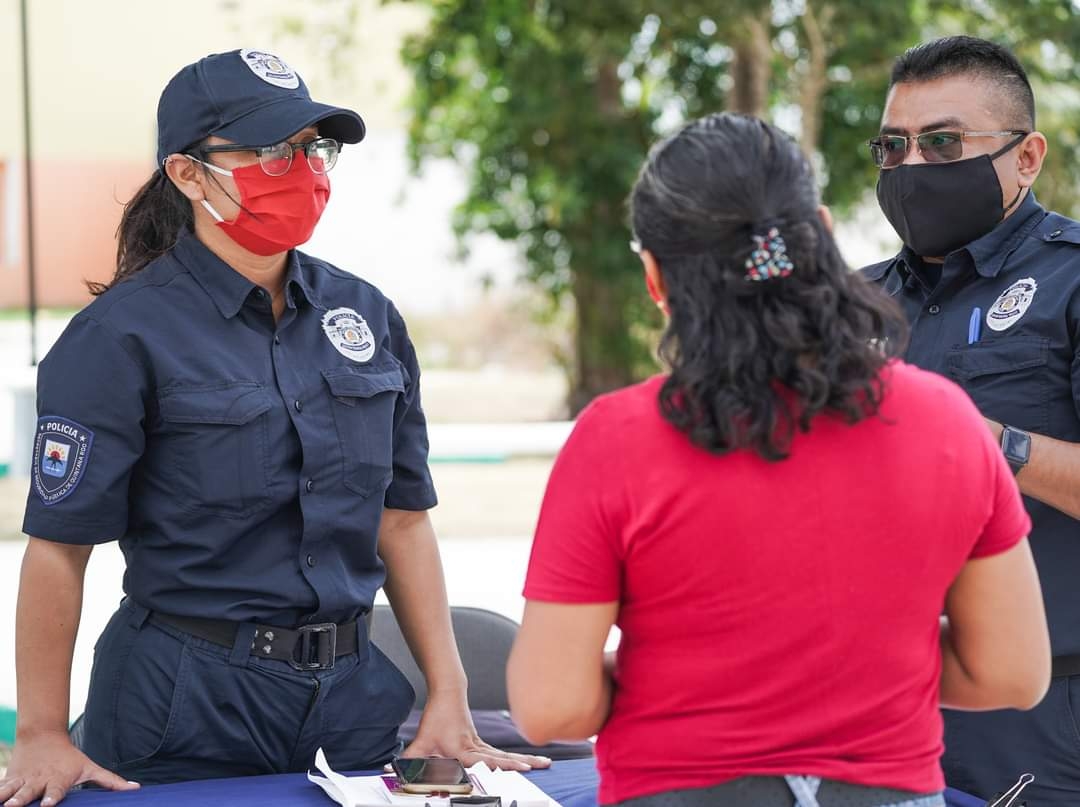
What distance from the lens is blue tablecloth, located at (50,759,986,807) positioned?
1933mm

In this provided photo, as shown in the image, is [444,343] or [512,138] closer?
[512,138]

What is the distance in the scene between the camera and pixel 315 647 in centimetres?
207

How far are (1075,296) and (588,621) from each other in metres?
1.14

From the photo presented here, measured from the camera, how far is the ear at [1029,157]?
2.27m

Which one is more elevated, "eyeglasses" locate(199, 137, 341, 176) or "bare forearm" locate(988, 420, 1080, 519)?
"eyeglasses" locate(199, 137, 341, 176)

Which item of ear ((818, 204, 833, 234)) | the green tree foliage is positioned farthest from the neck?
the green tree foliage

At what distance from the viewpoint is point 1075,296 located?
6.79 ft

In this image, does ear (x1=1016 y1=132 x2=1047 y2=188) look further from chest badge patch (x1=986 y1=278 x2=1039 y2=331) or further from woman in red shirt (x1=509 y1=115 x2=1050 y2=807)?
woman in red shirt (x1=509 y1=115 x2=1050 y2=807)

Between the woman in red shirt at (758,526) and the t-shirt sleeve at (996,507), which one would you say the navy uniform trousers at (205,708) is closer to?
the woman in red shirt at (758,526)

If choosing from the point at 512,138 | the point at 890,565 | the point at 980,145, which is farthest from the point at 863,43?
the point at 890,565

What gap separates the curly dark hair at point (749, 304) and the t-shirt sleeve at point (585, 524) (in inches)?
3.1

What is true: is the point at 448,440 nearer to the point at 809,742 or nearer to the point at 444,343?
the point at 444,343

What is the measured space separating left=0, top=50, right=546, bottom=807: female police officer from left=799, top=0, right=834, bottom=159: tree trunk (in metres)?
9.05

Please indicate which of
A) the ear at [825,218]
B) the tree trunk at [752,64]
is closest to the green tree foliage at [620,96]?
the tree trunk at [752,64]
